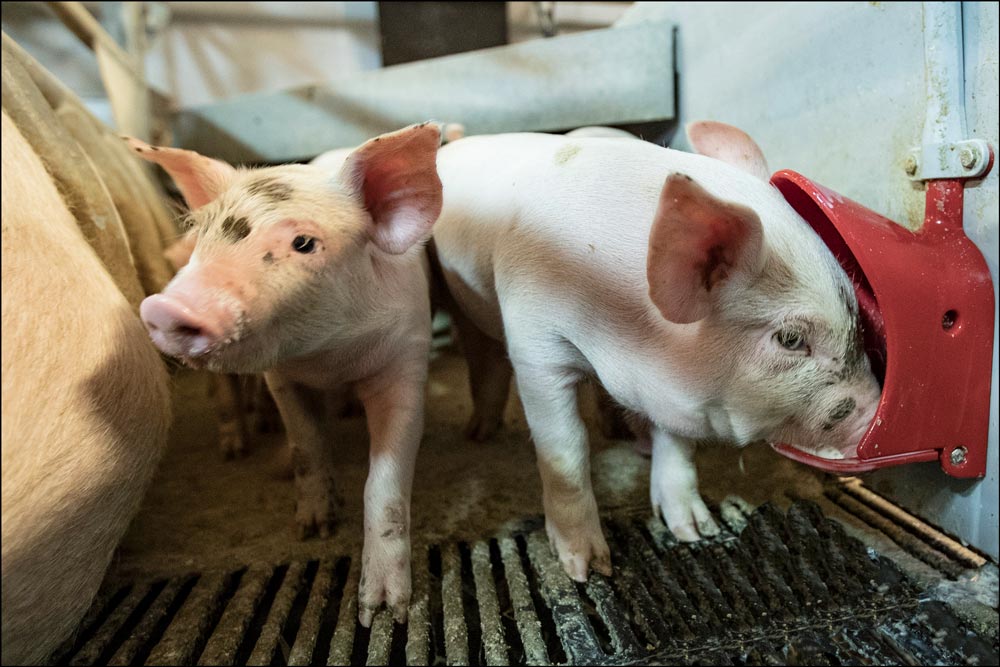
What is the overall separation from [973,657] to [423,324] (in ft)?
A: 4.30

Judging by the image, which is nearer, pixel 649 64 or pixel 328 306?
pixel 328 306

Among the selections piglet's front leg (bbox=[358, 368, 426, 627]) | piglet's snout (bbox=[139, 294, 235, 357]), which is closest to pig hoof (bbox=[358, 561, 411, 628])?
piglet's front leg (bbox=[358, 368, 426, 627])

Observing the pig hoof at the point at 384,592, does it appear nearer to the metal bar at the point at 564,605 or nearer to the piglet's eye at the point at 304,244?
the metal bar at the point at 564,605

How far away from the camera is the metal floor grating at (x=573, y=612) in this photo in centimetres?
120

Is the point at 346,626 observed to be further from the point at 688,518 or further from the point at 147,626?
the point at 688,518

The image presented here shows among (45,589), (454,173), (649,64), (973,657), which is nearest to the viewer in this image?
(45,589)

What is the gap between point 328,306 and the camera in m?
1.28

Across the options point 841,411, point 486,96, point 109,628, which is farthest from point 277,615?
point 486,96

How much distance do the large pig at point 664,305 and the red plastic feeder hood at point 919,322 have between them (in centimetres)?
6

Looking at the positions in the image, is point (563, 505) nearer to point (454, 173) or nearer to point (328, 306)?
point (328, 306)

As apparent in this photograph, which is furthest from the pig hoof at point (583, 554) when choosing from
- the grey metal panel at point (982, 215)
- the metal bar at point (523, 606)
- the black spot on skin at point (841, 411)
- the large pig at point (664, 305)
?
the grey metal panel at point (982, 215)

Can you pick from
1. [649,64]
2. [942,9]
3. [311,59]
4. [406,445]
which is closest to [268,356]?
[406,445]

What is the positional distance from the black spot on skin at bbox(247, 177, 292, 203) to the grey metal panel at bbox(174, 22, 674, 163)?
1.69 m

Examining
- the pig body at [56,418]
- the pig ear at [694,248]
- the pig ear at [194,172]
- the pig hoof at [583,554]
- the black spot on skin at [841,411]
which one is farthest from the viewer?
the pig hoof at [583,554]
